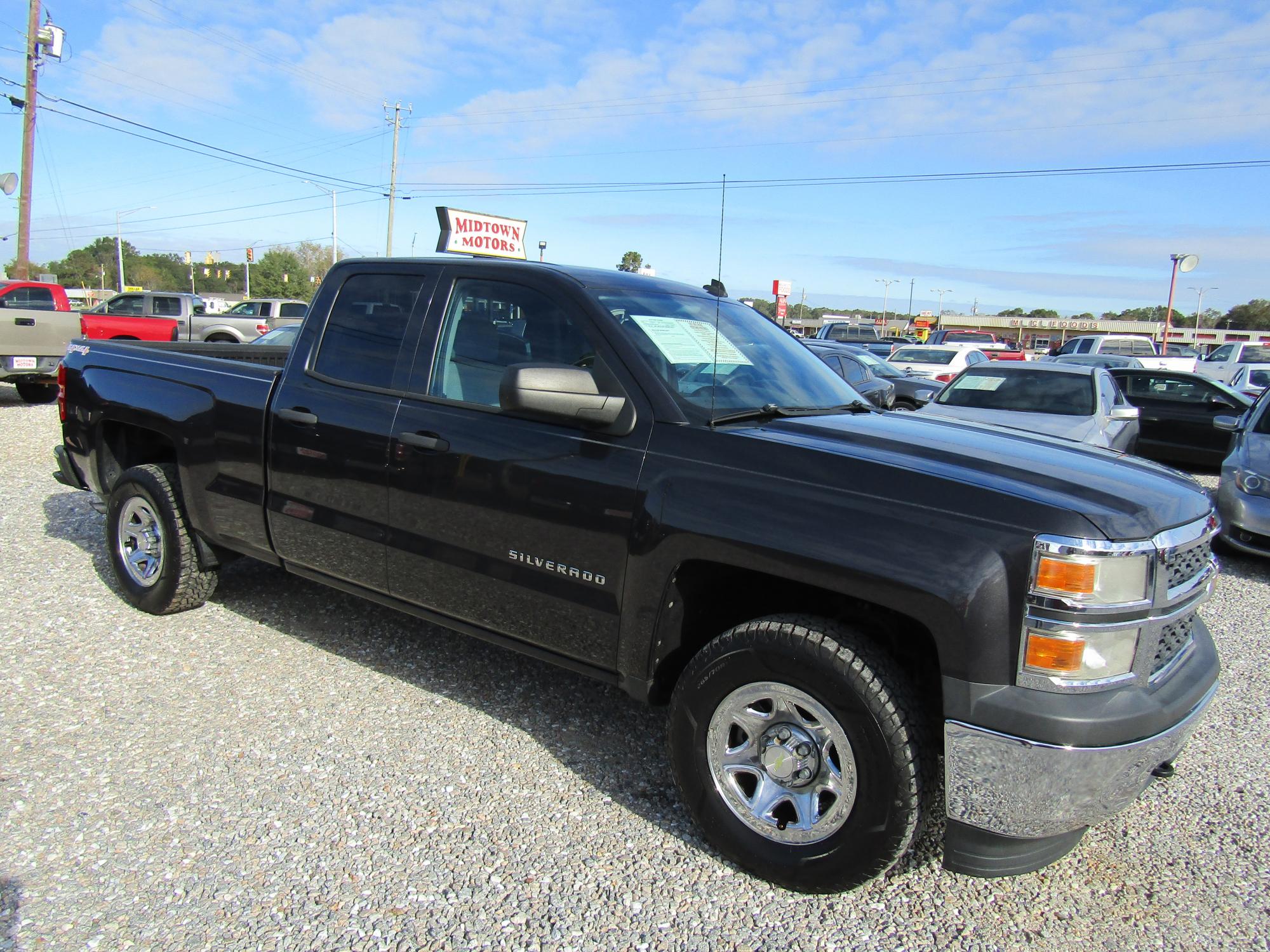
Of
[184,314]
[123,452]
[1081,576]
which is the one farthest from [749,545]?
[184,314]

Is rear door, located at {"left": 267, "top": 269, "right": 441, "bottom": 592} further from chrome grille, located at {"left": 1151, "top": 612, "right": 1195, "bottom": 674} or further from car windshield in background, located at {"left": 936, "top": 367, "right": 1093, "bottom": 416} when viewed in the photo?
car windshield in background, located at {"left": 936, "top": 367, "right": 1093, "bottom": 416}

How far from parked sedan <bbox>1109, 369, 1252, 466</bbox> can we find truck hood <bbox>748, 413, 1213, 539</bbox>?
9.19m

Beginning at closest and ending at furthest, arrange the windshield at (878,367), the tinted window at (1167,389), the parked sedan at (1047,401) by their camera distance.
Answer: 1. the parked sedan at (1047,401)
2. the tinted window at (1167,389)
3. the windshield at (878,367)

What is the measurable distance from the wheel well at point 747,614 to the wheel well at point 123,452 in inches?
134

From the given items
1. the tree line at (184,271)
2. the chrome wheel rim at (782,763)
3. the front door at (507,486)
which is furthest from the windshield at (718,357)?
the tree line at (184,271)

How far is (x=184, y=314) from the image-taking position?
22109mm

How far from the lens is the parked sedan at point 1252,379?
15367 millimetres

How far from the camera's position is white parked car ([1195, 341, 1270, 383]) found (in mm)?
22188

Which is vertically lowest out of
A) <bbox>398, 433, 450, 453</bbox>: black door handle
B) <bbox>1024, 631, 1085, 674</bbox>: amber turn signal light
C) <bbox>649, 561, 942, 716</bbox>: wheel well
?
<bbox>649, 561, 942, 716</bbox>: wheel well

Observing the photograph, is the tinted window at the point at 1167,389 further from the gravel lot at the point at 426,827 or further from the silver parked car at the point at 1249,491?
the gravel lot at the point at 426,827

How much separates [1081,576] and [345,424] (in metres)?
2.80

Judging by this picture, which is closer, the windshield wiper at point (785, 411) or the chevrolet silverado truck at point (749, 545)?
the chevrolet silverado truck at point (749, 545)

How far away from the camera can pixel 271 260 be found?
117688 millimetres

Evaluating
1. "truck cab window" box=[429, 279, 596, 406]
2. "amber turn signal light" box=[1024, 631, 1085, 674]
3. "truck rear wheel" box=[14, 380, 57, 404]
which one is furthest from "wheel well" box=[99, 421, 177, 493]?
"truck rear wheel" box=[14, 380, 57, 404]
